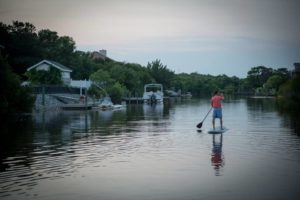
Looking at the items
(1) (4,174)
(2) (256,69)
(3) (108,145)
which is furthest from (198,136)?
(2) (256,69)

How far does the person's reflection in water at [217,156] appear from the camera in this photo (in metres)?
13.7

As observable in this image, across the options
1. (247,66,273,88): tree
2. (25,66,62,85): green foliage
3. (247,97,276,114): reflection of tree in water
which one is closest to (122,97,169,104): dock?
(247,97,276,114): reflection of tree in water

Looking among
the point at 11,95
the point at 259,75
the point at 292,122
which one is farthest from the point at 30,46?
the point at 259,75

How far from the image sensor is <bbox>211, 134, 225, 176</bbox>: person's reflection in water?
45.0ft

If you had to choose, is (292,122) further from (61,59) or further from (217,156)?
(61,59)

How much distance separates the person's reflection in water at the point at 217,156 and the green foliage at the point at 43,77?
4918 cm

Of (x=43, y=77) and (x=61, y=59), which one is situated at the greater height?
(x=61, y=59)

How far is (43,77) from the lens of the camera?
6744 cm

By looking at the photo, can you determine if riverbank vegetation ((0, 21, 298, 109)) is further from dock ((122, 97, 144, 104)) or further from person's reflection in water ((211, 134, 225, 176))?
person's reflection in water ((211, 134, 225, 176))

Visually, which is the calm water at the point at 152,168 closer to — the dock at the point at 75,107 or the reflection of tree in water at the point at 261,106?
the reflection of tree in water at the point at 261,106

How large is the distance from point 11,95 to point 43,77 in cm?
2764

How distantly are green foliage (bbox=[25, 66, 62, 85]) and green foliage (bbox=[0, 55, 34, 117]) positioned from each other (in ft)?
78.0

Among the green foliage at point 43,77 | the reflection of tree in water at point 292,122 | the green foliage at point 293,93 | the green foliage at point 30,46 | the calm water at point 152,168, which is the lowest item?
the calm water at point 152,168

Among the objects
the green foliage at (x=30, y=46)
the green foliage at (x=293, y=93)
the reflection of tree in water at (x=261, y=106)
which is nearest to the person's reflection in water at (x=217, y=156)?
the reflection of tree in water at (x=261, y=106)
